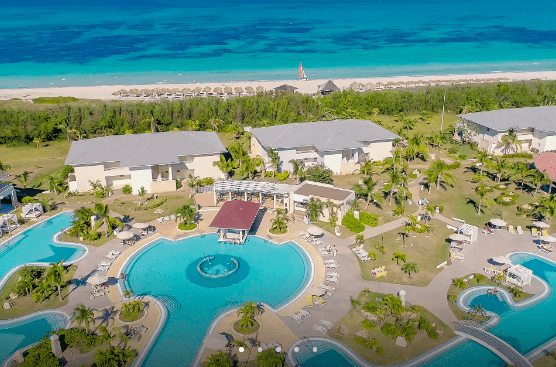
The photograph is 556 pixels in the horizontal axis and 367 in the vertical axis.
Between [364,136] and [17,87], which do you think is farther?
[17,87]

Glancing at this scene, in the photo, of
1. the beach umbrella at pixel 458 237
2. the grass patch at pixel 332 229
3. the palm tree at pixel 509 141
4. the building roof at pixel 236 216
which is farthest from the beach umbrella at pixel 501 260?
the palm tree at pixel 509 141

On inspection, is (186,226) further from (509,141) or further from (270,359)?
(509,141)

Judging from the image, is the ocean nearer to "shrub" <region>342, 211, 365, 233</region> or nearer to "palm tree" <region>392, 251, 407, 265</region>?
"shrub" <region>342, 211, 365, 233</region>

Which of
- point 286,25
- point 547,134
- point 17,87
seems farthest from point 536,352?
point 286,25

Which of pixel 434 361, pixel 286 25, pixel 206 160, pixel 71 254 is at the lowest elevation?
pixel 434 361

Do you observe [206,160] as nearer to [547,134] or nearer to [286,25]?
[547,134]

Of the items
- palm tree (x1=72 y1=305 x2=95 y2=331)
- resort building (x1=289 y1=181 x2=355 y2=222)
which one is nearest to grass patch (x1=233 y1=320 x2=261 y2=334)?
palm tree (x1=72 y1=305 x2=95 y2=331)

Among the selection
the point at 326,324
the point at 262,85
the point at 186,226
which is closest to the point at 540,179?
the point at 326,324
